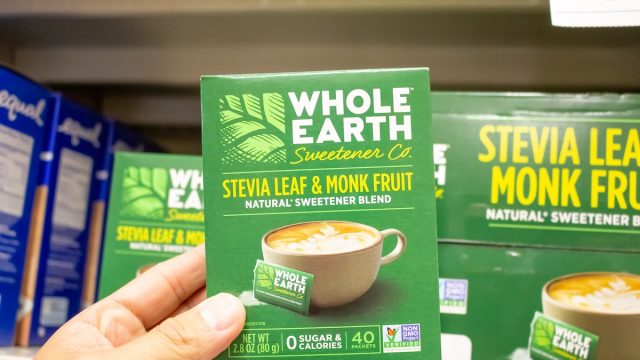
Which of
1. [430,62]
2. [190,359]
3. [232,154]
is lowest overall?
[190,359]

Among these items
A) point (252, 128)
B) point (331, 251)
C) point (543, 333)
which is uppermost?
point (252, 128)

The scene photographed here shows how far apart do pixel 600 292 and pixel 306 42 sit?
0.55 meters

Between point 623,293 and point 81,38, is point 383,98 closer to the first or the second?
point 623,293

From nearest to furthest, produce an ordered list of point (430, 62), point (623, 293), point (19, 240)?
1. point (623, 293)
2. point (19, 240)
3. point (430, 62)

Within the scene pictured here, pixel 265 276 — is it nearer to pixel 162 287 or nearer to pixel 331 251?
pixel 331 251

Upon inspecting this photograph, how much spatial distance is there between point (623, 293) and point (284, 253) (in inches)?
16.0

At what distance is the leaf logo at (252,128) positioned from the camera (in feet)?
2.21

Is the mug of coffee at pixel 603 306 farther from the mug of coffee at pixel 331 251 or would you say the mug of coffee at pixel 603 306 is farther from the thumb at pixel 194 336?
the thumb at pixel 194 336

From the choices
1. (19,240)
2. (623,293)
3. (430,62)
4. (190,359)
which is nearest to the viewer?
(190,359)

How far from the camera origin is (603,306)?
74 centimetres

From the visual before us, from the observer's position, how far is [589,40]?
94 cm

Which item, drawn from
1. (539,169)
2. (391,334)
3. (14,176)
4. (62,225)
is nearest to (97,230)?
(62,225)

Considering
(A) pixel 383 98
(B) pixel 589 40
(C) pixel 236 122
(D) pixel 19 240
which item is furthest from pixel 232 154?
(B) pixel 589 40

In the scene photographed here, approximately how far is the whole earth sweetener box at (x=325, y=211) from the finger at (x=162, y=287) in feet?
0.56
